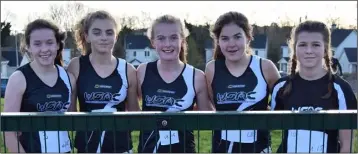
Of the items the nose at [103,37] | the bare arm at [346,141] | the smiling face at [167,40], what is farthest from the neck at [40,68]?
the bare arm at [346,141]

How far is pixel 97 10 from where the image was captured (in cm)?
385

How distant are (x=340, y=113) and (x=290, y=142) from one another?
0.60m

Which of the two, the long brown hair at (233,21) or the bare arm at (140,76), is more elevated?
the long brown hair at (233,21)

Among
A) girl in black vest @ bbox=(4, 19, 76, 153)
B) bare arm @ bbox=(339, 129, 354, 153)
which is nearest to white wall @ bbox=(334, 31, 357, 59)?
bare arm @ bbox=(339, 129, 354, 153)

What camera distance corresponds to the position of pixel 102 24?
12.1 ft

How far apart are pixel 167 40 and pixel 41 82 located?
1.02 meters

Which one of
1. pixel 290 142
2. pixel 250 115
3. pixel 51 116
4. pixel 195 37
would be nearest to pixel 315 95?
pixel 290 142

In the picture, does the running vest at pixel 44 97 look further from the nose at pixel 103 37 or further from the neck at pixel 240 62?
the neck at pixel 240 62

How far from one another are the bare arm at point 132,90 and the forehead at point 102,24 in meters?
0.36

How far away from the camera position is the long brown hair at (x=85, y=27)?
3.75 metres

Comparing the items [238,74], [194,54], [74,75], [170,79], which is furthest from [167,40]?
[194,54]

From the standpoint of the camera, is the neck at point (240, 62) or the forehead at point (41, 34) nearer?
the forehead at point (41, 34)

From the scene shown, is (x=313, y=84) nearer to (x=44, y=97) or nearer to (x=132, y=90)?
(x=132, y=90)

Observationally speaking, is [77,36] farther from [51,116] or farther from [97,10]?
[51,116]
